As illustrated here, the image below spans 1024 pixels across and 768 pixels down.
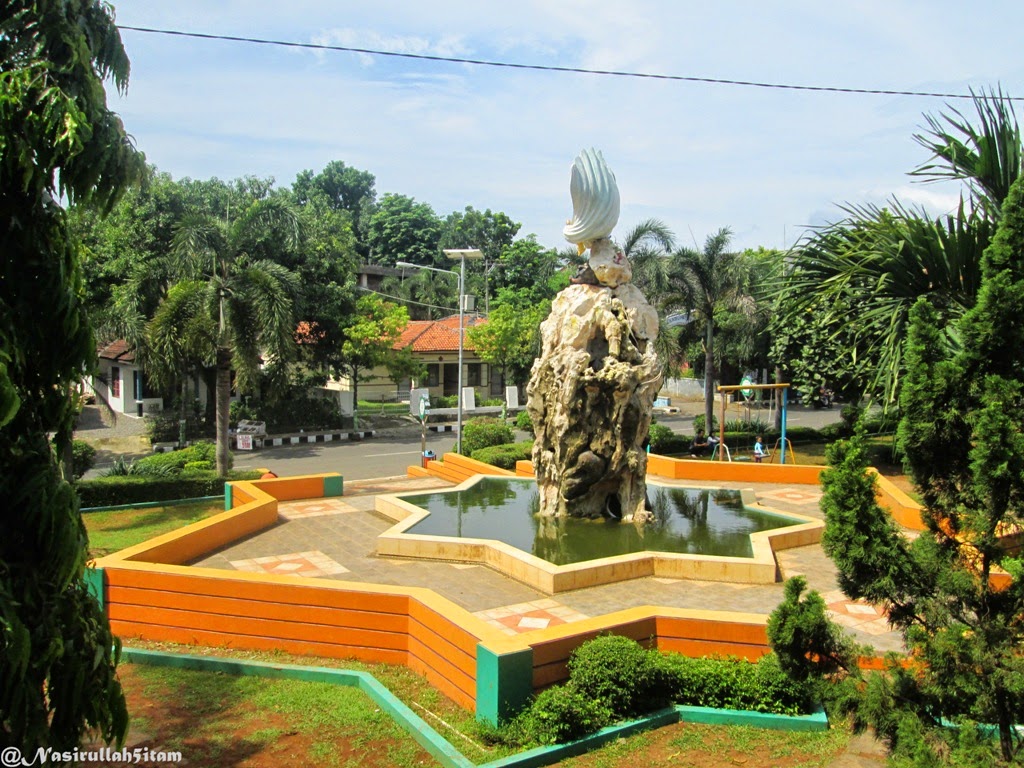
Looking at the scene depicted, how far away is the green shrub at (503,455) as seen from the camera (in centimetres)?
2073

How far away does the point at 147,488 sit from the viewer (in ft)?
58.2

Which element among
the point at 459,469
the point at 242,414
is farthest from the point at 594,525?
the point at 242,414

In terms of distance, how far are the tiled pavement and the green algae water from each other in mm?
832

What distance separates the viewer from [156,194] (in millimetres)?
29188

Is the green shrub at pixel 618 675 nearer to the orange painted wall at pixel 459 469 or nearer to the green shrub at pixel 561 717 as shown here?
the green shrub at pixel 561 717

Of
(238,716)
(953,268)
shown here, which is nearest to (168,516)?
(238,716)

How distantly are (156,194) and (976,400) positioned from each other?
2925 cm

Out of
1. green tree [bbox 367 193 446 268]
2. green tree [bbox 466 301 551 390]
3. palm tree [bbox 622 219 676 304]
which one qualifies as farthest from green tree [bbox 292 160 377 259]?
palm tree [bbox 622 219 676 304]

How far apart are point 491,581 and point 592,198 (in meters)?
7.04

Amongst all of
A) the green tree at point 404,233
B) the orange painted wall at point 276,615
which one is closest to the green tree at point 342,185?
the green tree at point 404,233

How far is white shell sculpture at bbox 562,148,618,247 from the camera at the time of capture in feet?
49.5

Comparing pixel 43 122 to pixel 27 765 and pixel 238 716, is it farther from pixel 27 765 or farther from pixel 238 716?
pixel 238 716

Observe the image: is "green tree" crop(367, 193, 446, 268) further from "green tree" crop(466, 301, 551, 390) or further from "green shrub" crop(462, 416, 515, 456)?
"green shrub" crop(462, 416, 515, 456)

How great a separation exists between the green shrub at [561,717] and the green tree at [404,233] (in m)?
54.1
